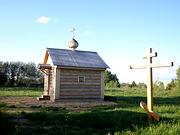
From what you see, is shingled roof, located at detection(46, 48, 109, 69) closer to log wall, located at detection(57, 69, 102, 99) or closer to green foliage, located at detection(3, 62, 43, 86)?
log wall, located at detection(57, 69, 102, 99)

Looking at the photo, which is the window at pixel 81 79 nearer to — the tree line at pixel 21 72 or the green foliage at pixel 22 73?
the tree line at pixel 21 72

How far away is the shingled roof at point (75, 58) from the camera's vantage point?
22.5m

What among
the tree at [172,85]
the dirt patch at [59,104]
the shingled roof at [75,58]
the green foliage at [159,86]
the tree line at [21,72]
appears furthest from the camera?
the tree line at [21,72]

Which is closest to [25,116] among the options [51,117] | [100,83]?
[51,117]

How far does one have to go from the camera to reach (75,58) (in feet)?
77.5

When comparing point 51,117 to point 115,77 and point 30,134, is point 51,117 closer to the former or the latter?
point 30,134

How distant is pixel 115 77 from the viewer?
7562cm

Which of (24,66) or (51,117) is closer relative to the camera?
(51,117)

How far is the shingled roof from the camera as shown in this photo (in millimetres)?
22516

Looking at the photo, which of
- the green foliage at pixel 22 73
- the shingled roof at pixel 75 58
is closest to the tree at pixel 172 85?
the shingled roof at pixel 75 58

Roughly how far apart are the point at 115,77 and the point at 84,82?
2090 inches

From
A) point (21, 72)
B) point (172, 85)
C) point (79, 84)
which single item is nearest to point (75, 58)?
point (79, 84)

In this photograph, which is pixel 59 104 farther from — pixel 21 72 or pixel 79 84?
pixel 21 72

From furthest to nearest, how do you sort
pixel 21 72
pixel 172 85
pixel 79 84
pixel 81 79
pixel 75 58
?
pixel 21 72 < pixel 172 85 < pixel 75 58 < pixel 81 79 < pixel 79 84
